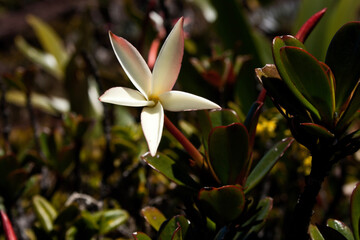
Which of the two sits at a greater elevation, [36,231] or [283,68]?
[283,68]

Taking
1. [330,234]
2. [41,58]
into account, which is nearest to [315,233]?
[330,234]

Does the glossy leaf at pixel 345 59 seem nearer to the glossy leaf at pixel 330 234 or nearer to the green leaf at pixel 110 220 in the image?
the glossy leaf at pixel 330 234

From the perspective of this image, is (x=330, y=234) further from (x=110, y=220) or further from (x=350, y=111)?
(x=110, y=220)

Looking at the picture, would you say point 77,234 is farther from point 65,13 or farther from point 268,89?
point 65,13

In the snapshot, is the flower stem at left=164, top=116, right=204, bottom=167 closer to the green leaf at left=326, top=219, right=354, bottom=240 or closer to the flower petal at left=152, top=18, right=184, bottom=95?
the flower petal at left=152, top=18, right=184, bottom=95

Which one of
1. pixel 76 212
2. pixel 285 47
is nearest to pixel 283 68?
pixel 285 47

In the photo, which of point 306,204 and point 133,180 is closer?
point 306,204

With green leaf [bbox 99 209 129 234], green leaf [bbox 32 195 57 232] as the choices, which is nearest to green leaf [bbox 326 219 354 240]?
green leaf [bbox 99 209 129 234]
